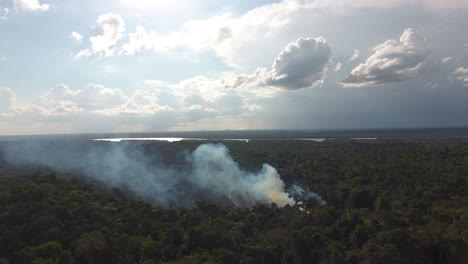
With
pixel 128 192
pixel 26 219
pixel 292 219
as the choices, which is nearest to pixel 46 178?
pixel 128 192

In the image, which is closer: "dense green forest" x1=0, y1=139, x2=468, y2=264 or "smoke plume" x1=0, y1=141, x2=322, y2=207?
"dense green forest" x1=0, y1=139, x2=468, y2=264

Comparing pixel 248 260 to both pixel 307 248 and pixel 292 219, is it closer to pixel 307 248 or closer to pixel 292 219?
pixel 307 248

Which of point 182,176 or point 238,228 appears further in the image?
point 182,176

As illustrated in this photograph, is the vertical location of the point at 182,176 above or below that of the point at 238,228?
above

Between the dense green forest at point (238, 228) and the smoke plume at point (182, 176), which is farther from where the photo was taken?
the smoke plume at point (182, 176)
